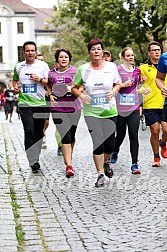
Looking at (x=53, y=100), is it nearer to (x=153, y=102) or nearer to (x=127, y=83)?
(x=127, y=83)

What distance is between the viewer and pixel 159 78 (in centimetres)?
822

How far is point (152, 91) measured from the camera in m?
9.66

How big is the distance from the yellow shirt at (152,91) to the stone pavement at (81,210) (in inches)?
38.8

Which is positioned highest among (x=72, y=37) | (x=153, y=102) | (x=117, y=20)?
(x=117, y=20)

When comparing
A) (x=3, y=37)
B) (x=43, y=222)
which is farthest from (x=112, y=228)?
(x=3, y=37)

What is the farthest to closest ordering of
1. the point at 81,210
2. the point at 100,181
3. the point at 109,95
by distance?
the point at 109,95 < the point at 100,181 < the point at 81,210

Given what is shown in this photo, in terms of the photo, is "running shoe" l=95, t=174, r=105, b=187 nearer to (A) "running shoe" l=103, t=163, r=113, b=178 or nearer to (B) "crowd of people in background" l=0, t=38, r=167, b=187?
(B) "crowd of people in background" l=0, t=38, r=167, b=187

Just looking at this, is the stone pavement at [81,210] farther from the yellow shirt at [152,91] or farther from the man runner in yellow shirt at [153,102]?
the yellow shirt at [152,91]

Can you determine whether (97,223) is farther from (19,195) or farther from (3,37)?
(3,37)

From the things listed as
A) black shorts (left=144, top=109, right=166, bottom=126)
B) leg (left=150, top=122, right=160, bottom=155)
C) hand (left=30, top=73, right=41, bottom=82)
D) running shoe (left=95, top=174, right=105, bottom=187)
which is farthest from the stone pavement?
hand (left=30, top=73, right=41, bottom=82)

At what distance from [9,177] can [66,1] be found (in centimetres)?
2820

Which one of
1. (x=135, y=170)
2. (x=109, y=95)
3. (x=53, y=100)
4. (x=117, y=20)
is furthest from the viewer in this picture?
(x=117, y=20)

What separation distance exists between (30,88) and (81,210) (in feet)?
11.3

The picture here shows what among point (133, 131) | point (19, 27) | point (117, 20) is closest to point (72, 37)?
point (19, 27)
